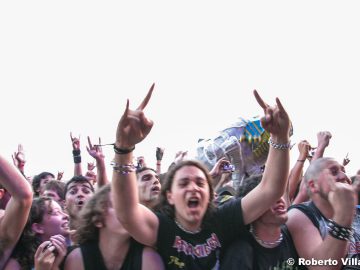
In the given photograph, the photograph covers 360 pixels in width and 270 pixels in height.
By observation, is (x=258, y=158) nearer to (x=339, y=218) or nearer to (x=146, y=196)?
(x=146, y=196)

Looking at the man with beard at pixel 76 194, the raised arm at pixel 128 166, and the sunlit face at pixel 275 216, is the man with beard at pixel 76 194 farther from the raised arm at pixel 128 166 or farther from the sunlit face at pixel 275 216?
the sunlit face at pixel 275 216

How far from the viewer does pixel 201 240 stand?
3012 millimetres

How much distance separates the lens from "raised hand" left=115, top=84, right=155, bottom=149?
8.80 ft

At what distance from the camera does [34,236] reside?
339 cm

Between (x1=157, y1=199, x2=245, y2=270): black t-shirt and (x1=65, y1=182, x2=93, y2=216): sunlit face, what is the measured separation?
1.90m

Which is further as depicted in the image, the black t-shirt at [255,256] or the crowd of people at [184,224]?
the black t-shirt at [255,256]

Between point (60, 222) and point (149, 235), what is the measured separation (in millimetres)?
1045

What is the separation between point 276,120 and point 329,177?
3.20ft

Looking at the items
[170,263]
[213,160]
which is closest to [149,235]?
[170,263]

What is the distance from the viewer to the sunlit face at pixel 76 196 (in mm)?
4734

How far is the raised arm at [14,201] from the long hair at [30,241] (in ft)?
0.62

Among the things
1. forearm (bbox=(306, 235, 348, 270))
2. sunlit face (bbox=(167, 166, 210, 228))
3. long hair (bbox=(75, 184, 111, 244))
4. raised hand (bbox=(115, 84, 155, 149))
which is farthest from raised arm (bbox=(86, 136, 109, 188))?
forearm (bbox=(306, 235, 348, 270))

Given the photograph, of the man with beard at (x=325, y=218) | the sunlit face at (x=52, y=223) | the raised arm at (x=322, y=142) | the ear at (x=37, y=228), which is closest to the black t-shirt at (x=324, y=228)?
the man with beard at (x=325, y=218)

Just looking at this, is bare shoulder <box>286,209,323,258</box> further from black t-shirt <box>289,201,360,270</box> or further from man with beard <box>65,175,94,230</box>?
man with beard <box>65,175,94,230</box>
